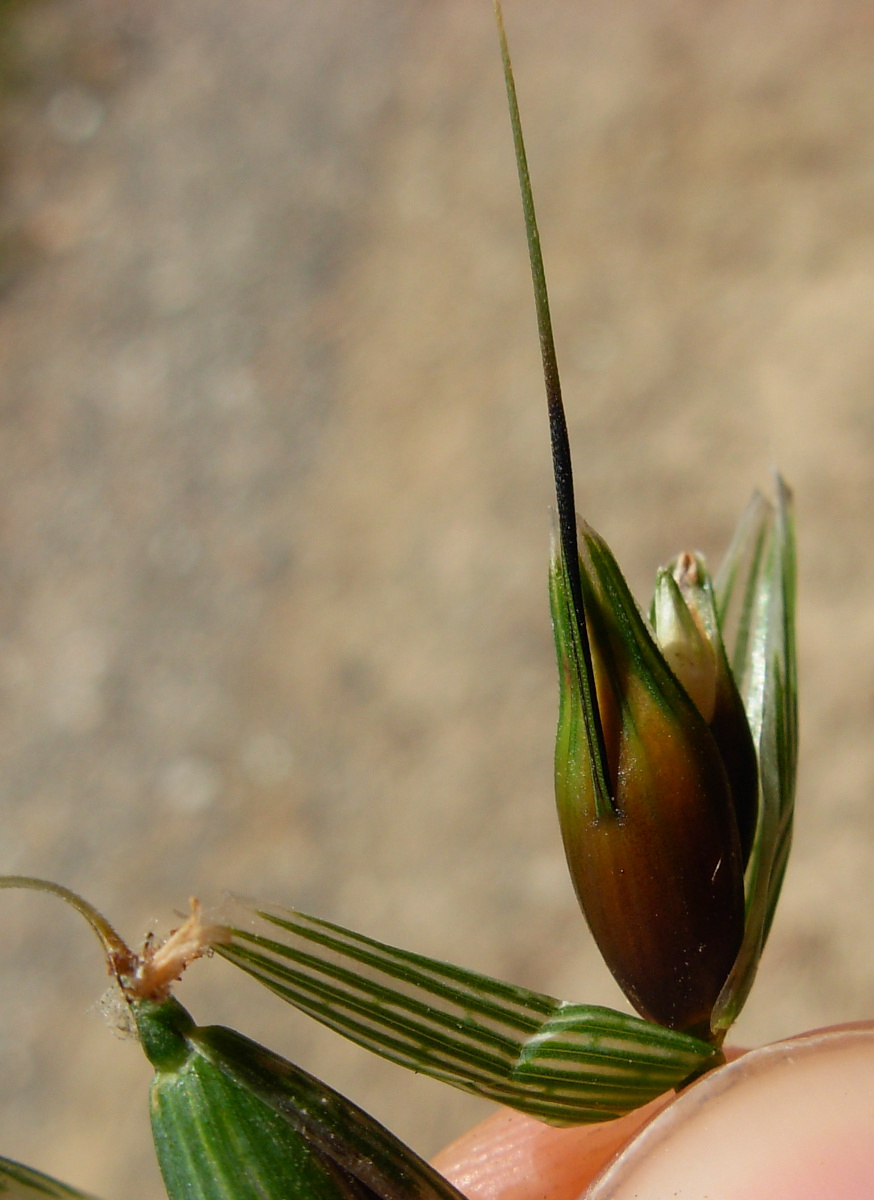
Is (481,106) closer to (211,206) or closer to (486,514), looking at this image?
(211,206)

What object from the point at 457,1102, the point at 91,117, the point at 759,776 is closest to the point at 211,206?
the point at 91,117

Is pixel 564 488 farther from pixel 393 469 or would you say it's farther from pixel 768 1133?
pixel 393 469

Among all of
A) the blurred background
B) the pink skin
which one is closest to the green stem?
the pink skin

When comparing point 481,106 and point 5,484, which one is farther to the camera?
point 481,106

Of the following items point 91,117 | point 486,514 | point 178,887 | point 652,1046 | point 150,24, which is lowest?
point 652,1046

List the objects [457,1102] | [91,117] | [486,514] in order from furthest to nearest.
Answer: [91,117]
[486,514]
[457,1102]

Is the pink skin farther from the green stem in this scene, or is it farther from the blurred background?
the blurred background

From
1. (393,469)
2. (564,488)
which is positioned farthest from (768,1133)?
(393,469)
